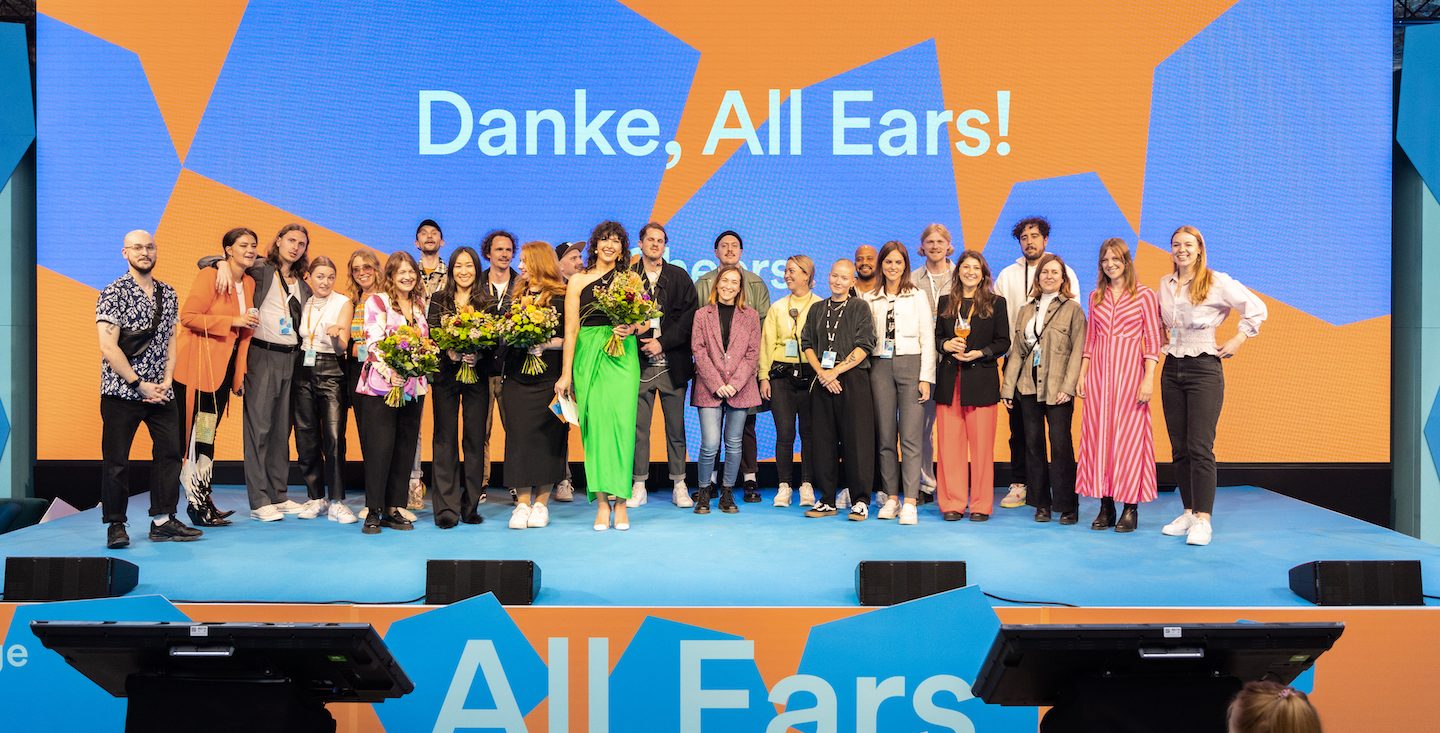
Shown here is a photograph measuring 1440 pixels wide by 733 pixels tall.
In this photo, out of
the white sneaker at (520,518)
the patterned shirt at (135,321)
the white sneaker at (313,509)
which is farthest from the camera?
the white sneaker at (313,509)

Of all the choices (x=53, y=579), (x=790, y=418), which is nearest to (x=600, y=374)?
(x=790, y=418)

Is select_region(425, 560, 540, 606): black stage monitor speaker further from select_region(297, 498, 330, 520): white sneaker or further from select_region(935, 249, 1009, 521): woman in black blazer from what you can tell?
select_region(935, 249, 1009, 521): woman in black blazer

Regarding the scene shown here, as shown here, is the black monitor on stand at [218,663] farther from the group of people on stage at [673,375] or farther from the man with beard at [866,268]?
the man with beard at [866,268]

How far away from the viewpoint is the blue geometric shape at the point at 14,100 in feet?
22.7

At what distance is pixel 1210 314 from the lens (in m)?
5.11

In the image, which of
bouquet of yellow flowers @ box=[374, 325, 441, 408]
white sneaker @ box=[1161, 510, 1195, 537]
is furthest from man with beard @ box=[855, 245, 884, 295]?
bouquet of yellow flowers @ box=[374, 325, 441, 408]

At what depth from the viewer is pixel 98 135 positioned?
22.8ft

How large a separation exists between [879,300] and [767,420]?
1.45 meters

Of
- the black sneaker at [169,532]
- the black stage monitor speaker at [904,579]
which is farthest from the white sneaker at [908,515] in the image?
the black sneaker at [169,532]

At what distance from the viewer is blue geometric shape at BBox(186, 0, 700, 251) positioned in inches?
273

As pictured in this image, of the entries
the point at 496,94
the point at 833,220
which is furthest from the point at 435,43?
the point at 833,220

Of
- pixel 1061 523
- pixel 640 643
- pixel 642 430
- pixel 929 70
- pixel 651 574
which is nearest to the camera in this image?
pixel 640 643

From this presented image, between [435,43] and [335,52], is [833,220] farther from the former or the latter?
[335,52]

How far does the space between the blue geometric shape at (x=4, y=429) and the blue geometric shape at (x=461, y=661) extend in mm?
4937
